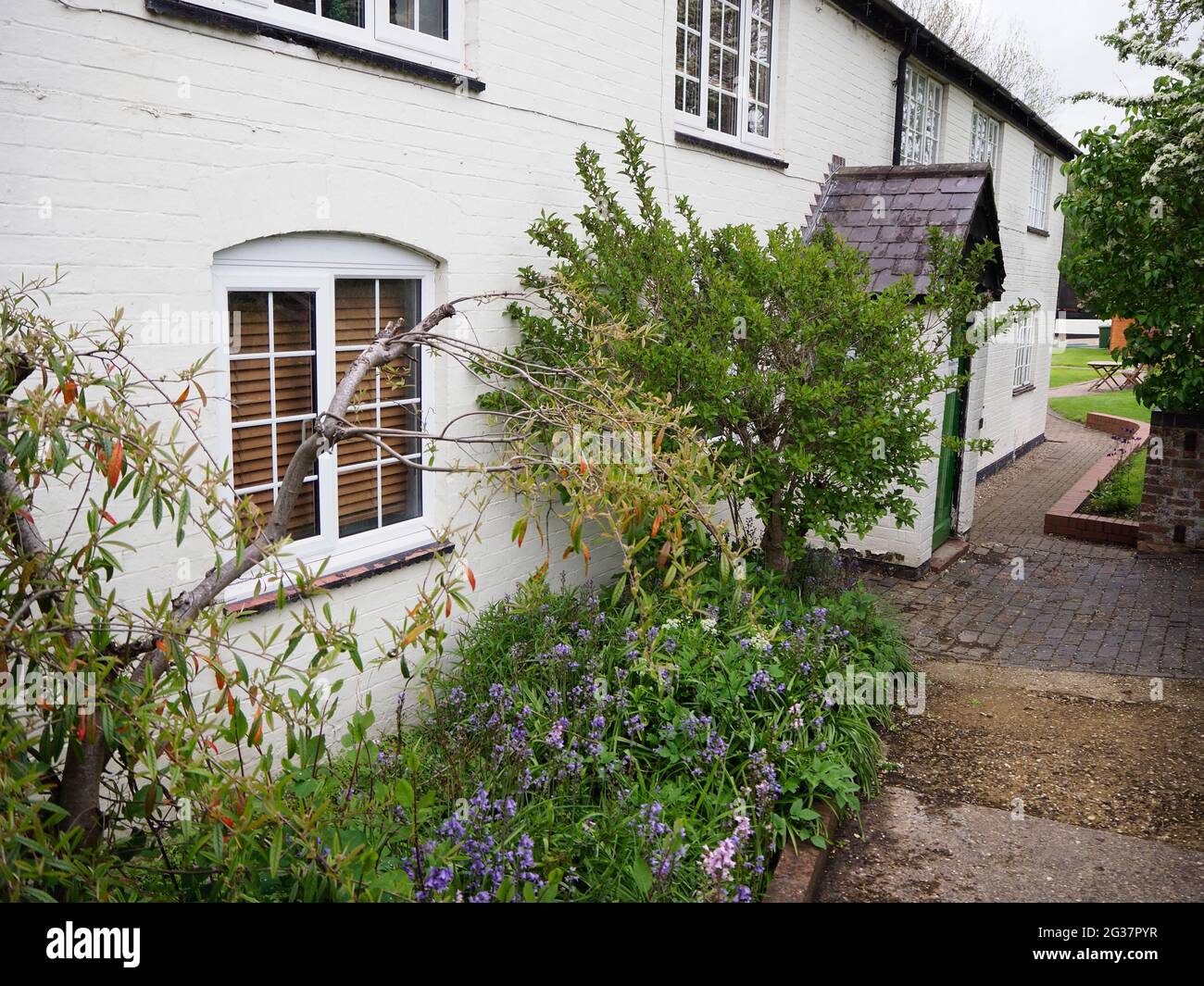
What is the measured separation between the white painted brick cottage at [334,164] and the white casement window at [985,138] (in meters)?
6.34

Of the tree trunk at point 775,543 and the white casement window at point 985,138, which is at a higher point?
the white casement window at point 985,138

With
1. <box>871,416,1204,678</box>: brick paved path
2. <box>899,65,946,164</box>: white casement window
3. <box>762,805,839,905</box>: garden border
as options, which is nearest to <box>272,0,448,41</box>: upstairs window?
<box>762,805,839,905</box>: garden border

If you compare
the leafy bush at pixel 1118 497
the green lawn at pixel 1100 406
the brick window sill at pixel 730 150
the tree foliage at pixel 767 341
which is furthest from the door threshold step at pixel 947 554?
the green lawn at pixel 1100 406

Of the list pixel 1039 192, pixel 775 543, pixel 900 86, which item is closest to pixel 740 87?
pixel 900 86

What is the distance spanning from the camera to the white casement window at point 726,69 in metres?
8.46

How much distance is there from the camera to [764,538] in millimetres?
7914

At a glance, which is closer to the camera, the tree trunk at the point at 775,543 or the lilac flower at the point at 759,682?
the lilac flower at the point at 759,682

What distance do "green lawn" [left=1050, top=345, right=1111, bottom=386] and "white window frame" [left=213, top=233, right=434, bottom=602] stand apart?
1125 inches

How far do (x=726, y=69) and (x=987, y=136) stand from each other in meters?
8.08

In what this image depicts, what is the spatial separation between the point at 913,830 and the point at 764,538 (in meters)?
2.88

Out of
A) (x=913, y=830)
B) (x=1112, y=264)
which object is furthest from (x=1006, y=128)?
(x=913, y=830)

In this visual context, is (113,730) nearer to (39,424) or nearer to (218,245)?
(39,424)

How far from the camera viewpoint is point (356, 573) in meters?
5.60

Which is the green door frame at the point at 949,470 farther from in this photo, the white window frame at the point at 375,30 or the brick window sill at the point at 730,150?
the white window frame at the point at 375,30
